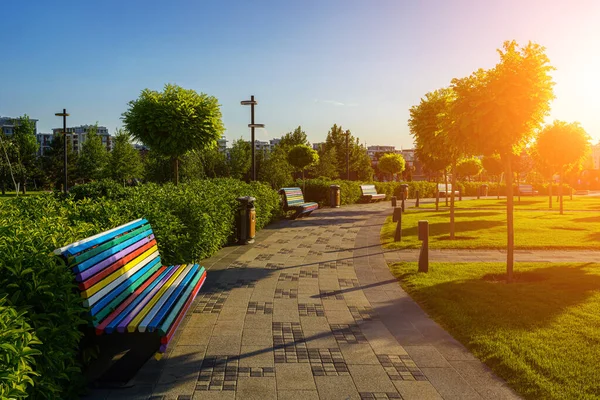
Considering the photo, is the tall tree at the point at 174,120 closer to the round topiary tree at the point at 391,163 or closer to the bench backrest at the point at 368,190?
the bench backrest at the point at 368,190

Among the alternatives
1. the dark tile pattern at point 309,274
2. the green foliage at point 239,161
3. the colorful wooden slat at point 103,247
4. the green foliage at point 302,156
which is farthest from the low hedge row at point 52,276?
the green foliage at point 239,161

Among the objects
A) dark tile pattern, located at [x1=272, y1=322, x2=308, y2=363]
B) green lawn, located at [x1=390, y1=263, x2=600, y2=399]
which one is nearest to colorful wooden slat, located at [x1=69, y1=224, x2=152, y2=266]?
dark tile pattern, located at [x1=272, y1=322, x2=308, y2=363]

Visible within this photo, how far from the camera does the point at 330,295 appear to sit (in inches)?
273

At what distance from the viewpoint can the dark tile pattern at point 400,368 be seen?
4.14 m

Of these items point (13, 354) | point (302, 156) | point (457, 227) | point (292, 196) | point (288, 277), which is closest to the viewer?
point (13, 354)

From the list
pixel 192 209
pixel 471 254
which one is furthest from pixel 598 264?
pixel 192 209

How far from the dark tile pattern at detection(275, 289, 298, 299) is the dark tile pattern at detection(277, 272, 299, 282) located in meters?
0.65

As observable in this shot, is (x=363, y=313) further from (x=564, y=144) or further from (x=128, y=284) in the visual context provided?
(x=564, y=144)

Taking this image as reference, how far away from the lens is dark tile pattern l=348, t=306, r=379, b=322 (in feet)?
19.2

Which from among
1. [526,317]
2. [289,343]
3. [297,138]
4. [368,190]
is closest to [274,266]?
[289,343]

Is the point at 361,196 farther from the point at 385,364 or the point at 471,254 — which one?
the point at 385,364

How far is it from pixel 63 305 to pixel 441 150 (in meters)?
14.2

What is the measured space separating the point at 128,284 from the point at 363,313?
9.73 feet

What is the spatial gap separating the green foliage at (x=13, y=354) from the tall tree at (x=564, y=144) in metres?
25.6
